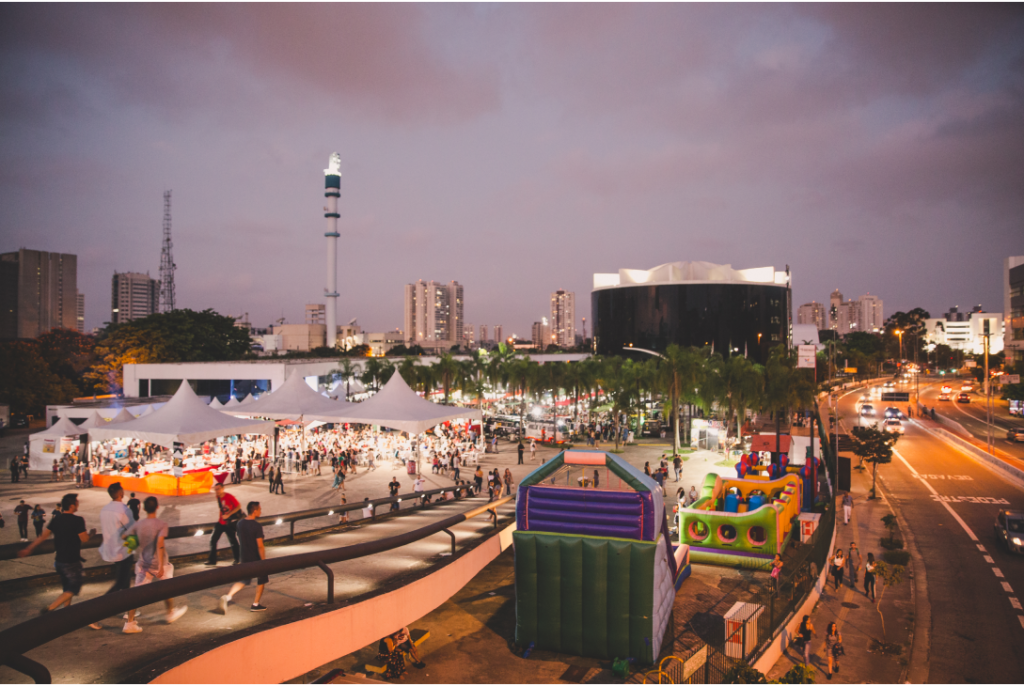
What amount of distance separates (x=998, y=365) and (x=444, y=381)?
256ft

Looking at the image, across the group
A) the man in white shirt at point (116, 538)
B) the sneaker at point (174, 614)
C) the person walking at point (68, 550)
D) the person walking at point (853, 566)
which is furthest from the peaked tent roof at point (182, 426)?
the person walking at point (853, 566)

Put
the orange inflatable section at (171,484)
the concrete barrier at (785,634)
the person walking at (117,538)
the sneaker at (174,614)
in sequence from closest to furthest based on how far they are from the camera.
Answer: the sneaker at (174,614) < the person walking at (117,538) < the concrete barrier at (785,634) < the orange inflatable section at (171,484)

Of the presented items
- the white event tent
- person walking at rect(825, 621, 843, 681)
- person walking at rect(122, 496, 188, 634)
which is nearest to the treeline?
the white event tent

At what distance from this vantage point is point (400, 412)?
75.6 ft

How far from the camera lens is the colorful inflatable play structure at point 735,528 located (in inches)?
572

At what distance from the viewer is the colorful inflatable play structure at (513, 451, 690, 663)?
8125mm

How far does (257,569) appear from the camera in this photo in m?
4.87

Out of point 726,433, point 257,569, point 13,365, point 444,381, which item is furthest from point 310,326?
point 257,569

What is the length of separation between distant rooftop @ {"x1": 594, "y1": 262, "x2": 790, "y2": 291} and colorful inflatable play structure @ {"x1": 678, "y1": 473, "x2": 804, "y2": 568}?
76067mm

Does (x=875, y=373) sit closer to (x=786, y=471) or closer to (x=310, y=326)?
(x=786, y=471)

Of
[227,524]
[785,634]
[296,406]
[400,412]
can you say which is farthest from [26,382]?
[785,634]

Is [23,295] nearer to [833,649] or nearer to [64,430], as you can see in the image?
[64,430]

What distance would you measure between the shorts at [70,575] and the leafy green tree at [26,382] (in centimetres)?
5493

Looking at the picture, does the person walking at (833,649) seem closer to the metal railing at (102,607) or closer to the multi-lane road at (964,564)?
the multi-lane road at (964,564)
